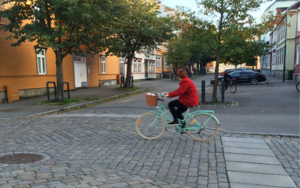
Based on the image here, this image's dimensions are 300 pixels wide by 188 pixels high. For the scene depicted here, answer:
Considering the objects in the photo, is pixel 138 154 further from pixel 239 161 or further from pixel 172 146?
pixel 239 161

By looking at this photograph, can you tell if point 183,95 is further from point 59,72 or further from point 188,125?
point 59,72

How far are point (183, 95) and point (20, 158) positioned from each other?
11.7ft

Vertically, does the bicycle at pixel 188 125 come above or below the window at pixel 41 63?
below

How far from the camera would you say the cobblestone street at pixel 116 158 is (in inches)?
151

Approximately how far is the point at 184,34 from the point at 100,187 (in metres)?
10.0

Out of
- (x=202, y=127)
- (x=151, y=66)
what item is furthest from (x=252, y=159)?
(x=151, y=66)

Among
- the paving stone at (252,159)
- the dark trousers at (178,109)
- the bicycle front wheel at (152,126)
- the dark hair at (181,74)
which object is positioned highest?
the dark hair at (181,74)

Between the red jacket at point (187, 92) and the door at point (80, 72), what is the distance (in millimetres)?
16109

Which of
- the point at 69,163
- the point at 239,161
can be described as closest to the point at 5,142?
the point at 69,163

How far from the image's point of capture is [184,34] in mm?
12359

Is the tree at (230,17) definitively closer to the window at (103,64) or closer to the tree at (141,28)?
the tree at (141,28)

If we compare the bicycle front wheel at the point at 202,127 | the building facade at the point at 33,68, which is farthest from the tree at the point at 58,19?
the bicycle front wheel at the point at 202,127

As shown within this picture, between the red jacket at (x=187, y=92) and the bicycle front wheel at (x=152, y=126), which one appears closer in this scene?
the red jacket at (x=187, y=92)

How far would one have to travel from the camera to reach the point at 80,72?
21.1m
